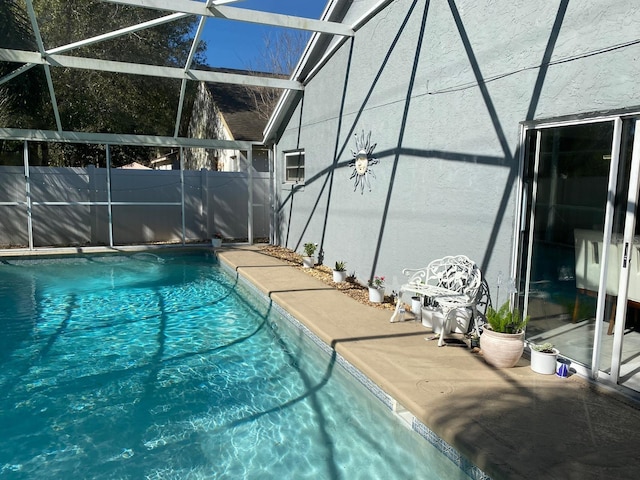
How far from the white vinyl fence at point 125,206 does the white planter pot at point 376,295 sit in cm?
615

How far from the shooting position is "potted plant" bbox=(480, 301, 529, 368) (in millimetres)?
3842

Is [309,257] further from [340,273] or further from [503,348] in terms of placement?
[503,348]

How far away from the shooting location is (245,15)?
6.63 m

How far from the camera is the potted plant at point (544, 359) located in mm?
3777

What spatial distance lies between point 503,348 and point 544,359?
335 millimetres

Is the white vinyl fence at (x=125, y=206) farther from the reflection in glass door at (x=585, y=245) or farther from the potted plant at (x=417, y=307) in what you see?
the reflection in glass door at (x=585, y=245)

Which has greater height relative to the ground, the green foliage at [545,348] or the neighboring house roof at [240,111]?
the neighboring house roof at [240,111]

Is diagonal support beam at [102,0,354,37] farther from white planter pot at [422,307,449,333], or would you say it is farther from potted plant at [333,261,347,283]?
white planter pot at [422,307,449,333]

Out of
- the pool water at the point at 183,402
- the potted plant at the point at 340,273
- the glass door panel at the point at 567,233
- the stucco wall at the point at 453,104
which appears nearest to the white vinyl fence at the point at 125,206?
the potted plant at the point at 340,273

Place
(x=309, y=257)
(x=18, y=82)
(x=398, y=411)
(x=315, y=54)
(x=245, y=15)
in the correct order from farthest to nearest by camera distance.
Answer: (x=18, y=82)
(x=315, y=54)
(x=309, y=257)
(x=245, y=15)
(x=398, y=411)

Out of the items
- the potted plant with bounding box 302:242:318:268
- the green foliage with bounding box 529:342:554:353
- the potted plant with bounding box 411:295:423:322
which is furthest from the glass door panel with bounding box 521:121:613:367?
the potted plant with bounding box 302:242:318:268

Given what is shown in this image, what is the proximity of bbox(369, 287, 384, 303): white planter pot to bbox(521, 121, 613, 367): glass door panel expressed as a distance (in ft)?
7.20

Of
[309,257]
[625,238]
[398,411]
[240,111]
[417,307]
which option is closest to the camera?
[625,238]

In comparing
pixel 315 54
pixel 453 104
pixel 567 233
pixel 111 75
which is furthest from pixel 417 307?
pixel 111 75
